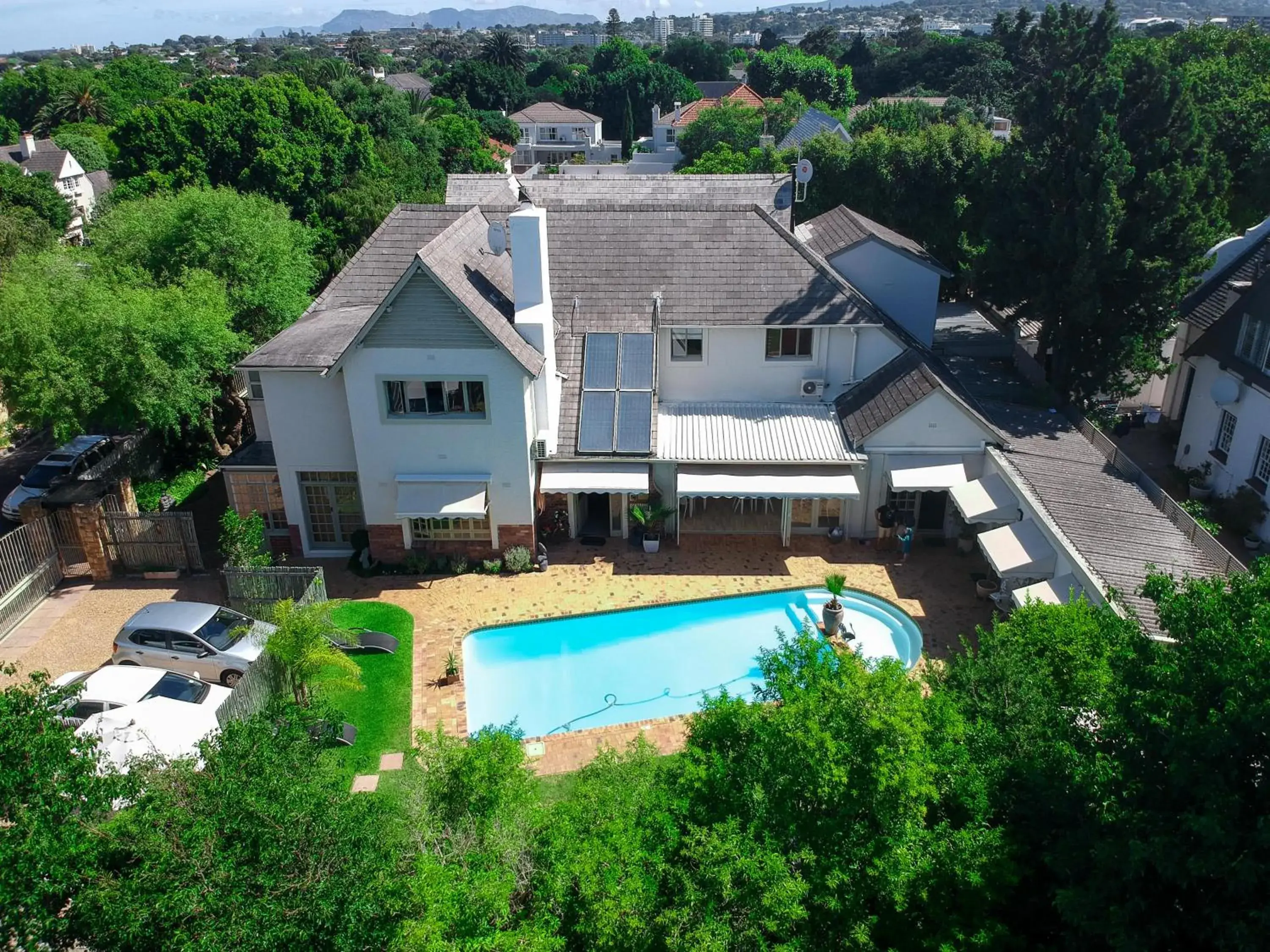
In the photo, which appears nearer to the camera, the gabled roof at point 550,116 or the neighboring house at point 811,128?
the neighboring house at point 811,128

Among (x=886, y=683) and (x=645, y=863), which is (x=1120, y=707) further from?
(x=645, y=863)

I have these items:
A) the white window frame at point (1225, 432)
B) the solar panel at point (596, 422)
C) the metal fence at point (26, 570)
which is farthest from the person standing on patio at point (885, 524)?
the metal fence at point (26, 570)

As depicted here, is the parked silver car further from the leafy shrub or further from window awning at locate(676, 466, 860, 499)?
window awning at locate(676, 466, 860, 499)

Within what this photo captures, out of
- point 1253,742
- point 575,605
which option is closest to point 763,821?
point 1253,742

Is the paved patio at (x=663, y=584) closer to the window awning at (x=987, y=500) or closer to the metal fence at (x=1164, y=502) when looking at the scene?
the window awning at (x=987, y=500)

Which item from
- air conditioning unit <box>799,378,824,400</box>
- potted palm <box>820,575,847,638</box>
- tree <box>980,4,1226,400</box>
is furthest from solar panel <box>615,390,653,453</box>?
tree <box>980,4,1226,400</box>

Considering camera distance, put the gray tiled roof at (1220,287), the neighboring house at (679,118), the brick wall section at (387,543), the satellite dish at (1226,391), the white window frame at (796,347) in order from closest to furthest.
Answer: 1. the brick wall section at (387,543)
2. the satellite dish at (1226,391)
3. the white window frame at (796,347)
4. the gray tiled roof at (1220,287)
5. the neighboring house at (679,118)
